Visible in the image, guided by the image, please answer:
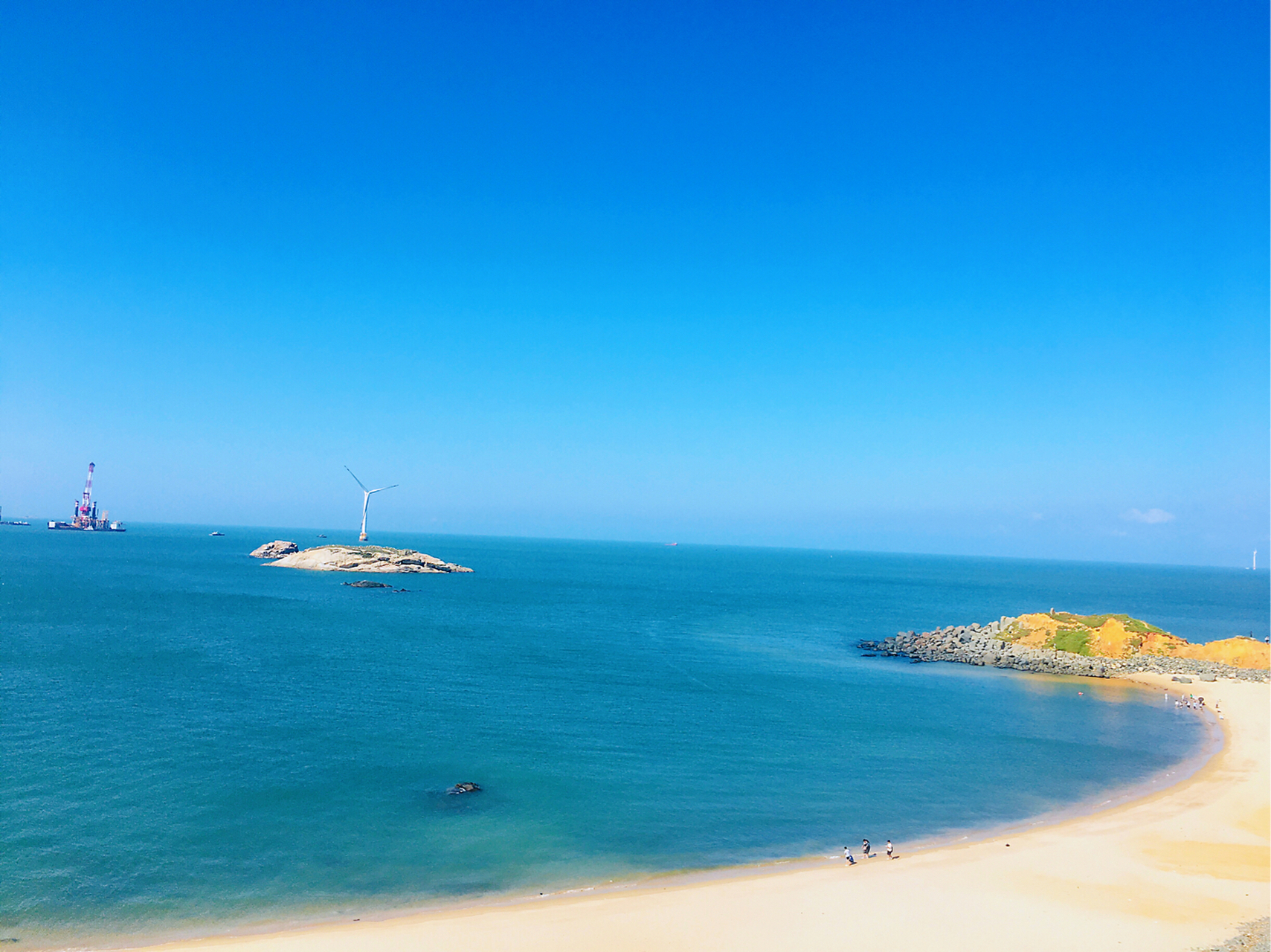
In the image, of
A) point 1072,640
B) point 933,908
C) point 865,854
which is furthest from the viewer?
point 1072,640

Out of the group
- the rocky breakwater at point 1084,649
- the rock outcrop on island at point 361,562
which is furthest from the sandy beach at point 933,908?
the rock outcrop on island at point 361,562

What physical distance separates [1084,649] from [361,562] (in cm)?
Answer: 16099

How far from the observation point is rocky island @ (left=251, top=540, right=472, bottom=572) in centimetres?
18488

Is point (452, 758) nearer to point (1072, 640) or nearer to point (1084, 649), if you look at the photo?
point (1084, 649)

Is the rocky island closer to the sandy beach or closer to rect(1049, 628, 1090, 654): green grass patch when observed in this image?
rect(1049, 628, 1090, 654): green grass patch

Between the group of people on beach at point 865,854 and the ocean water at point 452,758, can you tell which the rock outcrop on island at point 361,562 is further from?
the group of people on beach at point 865,854

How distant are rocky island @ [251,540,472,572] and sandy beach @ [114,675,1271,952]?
16828cm

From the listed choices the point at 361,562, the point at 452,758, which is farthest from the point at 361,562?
the point at 452,758

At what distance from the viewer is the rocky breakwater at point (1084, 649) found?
82.0 m

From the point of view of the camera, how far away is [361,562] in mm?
185875

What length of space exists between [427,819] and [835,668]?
56.6 metres

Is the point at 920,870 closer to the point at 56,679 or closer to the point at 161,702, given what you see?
the point at 161,702

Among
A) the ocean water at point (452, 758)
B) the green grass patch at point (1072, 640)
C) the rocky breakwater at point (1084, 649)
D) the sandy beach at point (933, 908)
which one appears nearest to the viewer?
the sandy beach at point (933, 908)

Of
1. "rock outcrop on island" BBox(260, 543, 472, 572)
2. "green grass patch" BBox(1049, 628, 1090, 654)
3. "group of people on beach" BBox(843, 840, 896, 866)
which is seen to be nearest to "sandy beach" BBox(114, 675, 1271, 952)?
"group of people on beach" BBox(843, 840, 896, 866)
